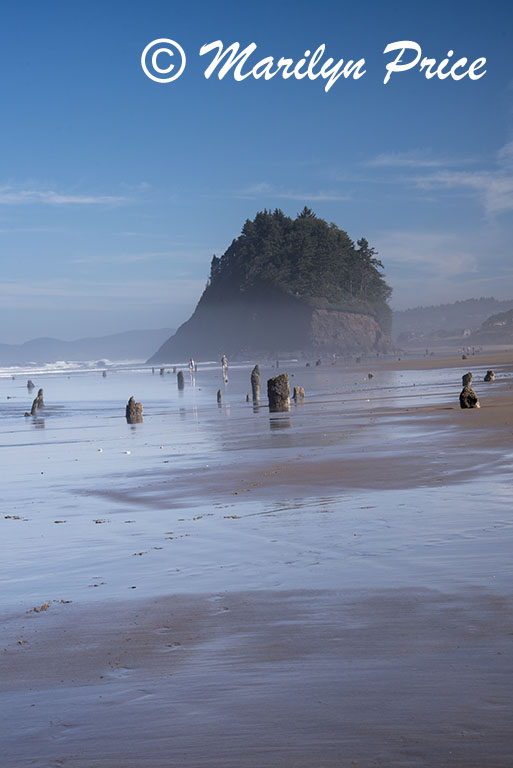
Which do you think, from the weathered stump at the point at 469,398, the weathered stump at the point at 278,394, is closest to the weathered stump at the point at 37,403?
the weathered stump at the point at 278,394

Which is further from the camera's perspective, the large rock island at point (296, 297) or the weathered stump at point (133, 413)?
the large rock island at point (296, 297)

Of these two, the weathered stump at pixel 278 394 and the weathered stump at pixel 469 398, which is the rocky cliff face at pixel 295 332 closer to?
the weathered stump at pixel 278 394

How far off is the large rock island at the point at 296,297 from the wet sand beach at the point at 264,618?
149 metres

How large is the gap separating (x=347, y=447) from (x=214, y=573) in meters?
10.4

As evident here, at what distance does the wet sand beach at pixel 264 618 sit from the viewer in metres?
3.89

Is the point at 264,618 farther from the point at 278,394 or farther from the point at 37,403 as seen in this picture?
the point at 37,403

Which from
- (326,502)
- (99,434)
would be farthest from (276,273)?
(326,502)

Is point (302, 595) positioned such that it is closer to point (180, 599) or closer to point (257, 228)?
point (180, 599)

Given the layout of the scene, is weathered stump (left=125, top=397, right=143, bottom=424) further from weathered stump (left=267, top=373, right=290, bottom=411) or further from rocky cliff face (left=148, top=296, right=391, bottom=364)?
rocky cliff face (left=148, top=296, right=391, bottom=364)

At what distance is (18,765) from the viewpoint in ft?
12.3

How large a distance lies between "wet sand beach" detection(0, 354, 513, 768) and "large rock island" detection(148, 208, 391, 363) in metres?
149

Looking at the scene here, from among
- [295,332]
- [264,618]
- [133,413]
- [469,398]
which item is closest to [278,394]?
[133,413]

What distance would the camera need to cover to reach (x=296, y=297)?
176 metres

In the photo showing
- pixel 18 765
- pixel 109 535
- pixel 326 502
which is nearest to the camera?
pixel 18 765
